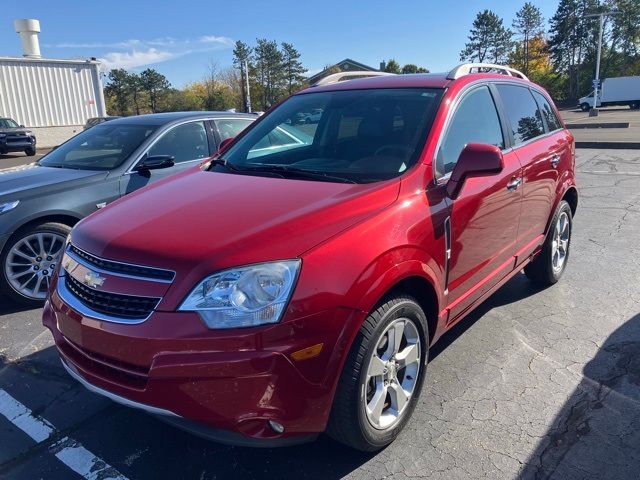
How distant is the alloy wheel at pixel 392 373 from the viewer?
257 cm

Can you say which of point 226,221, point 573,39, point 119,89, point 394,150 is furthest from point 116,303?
point 573,39

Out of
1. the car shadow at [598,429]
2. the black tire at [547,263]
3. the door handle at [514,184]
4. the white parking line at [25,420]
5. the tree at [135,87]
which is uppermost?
the tree at [135,87]

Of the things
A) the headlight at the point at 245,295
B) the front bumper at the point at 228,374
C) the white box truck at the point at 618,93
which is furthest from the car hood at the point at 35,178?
the white box truck at the point at 618,93

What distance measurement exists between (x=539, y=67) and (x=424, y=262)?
82.3m

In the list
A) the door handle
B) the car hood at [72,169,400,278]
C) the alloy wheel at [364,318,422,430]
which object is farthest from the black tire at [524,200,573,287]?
the car hood at [72,169,400,278]

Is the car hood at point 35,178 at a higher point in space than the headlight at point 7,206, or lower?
higher

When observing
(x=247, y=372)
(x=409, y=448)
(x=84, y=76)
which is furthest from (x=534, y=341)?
(x=84, y=76)

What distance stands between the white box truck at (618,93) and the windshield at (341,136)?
50.4 m

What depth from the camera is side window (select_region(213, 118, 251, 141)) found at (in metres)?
6.34

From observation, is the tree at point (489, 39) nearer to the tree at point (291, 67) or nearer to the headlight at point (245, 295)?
the tree at point (291, 67)

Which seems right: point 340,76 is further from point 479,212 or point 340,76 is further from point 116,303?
point 116,303

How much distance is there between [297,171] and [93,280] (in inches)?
52.2

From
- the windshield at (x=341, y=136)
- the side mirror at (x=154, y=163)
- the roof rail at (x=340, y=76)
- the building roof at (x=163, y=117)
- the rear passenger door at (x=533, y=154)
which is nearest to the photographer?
the windshield at (x=341, y=136)

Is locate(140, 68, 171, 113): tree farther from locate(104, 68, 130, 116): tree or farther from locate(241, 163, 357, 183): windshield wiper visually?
locate(241, 163, 357, 183): windshield wiper
